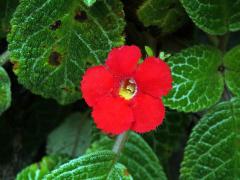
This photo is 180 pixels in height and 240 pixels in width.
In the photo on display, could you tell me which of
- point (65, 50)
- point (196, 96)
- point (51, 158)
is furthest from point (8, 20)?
point (196, 96)

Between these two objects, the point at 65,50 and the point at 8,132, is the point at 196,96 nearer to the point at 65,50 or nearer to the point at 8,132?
the point at 65,50

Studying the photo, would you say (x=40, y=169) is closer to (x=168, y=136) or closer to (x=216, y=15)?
(x=168, y=136)

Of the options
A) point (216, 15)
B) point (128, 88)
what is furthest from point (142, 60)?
point (216, 15)

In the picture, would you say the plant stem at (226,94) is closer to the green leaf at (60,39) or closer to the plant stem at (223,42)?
the plant stem at (223,42)

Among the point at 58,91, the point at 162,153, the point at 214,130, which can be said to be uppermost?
the point at 58,91

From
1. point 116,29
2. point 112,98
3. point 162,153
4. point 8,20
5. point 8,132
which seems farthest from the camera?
point 8,132

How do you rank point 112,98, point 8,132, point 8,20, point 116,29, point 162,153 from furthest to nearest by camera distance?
1. point 8,132
2. point 162,153
3. point 8,20
4. point 116,29
5. point 112,98

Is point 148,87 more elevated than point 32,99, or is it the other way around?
point 148,87
